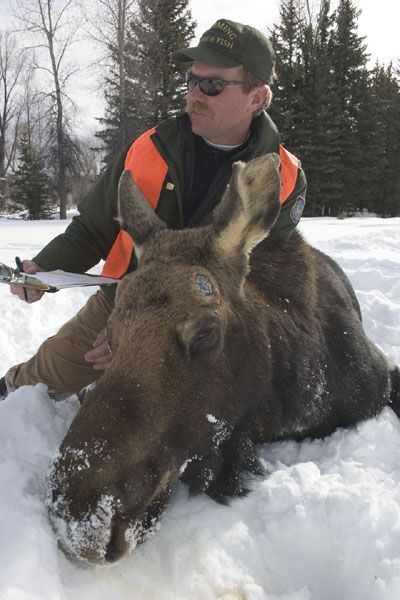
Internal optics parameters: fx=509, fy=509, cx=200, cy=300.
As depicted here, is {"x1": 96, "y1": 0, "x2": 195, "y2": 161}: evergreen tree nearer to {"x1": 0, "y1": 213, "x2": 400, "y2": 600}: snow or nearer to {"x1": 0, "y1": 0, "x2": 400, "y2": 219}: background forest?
{"x1": 0, "y1": 0, "x2": 400, "y2": 219}: background forest

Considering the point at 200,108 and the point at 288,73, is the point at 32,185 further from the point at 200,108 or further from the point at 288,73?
the point at 200,108

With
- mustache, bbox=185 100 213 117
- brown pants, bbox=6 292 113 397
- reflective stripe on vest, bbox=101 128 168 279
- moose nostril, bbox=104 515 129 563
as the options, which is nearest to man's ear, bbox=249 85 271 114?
mustache, bbox=185 100 213 117

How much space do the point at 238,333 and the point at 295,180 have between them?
5.53 feet

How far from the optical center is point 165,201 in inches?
138

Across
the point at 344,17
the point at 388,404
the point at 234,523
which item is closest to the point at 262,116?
the point at 388,404

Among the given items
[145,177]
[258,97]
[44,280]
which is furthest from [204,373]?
[258,97]

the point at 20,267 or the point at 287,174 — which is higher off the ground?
the point at 287,174

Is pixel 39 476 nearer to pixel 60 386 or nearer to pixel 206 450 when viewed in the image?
pixel 206 450

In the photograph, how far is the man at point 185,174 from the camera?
11.2 ft

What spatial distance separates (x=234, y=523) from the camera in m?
2.32

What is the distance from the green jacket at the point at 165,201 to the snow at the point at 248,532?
108cm

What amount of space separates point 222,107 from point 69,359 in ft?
6.86

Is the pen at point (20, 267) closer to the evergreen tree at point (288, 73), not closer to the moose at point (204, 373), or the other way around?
the moose at point (204, 373)

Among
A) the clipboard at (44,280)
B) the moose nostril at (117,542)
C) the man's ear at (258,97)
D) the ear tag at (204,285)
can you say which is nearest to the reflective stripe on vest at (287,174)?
the man's ear at (258,97)
